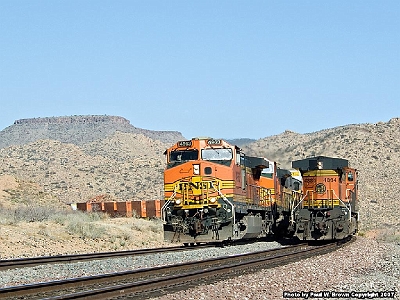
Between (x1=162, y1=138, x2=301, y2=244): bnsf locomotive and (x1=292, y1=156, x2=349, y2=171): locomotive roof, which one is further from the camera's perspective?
(x1=292, y1=156, x2=349, y2=171): locomotive roof

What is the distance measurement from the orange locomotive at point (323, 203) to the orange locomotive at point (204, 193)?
3195 mm

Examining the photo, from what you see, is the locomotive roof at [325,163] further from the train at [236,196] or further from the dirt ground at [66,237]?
the dirt ground at [66,237]

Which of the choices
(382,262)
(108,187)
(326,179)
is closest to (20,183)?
(108,187)

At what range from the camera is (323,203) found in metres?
27.0

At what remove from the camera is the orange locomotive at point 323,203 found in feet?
86.8

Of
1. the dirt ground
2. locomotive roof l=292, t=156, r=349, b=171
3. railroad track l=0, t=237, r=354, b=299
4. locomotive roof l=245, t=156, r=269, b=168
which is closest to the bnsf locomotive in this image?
locomotive roof l=245, t=156, r=269, b=168

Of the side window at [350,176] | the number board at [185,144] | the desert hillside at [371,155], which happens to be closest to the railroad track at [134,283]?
the number board at [185,144]

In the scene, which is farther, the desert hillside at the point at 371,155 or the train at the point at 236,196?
the desert hillside at the point at 371,155

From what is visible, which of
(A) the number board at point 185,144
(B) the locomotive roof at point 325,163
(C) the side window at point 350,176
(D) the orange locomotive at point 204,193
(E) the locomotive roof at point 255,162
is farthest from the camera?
(C) the side window at point 350,176

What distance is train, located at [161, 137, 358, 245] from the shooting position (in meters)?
23.0

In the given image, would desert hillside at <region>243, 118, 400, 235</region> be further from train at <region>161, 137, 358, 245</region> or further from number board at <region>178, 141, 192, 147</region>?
number board at <region>178, 141, 192, 147</region>

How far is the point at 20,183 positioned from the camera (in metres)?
56.1

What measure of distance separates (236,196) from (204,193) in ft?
4.60

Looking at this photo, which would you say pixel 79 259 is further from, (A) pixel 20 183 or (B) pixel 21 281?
(A) pixel 20 183
